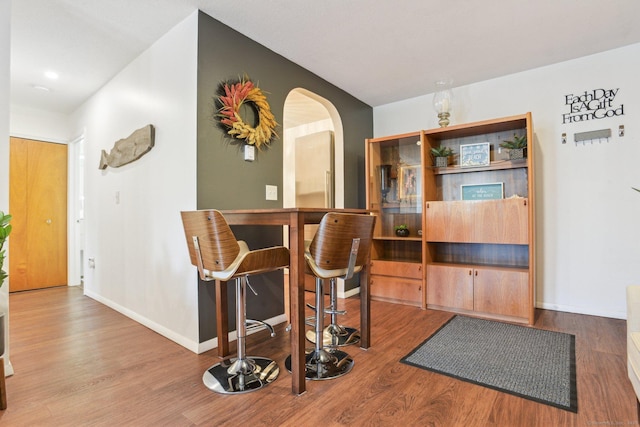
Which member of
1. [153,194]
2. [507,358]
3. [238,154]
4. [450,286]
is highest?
[238,154]

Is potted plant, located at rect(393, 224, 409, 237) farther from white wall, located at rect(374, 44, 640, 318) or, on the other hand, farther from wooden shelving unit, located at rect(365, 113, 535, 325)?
white wall, located at rect(374, 44, 640, 318)

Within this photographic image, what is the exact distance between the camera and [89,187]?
3818mm

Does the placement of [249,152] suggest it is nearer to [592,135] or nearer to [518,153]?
[518,153]

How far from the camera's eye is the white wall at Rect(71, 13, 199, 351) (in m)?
2.33

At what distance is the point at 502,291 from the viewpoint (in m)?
2.88

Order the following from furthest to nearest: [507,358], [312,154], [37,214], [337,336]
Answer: [37,214], [312,154], [337,336], [507,358]

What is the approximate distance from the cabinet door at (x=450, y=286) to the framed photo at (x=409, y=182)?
0.80m

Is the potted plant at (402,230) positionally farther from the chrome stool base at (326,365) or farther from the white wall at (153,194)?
the white wall at (153,194)

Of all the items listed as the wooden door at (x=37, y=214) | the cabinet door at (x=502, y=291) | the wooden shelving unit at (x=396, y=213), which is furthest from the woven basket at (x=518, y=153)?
the wooden door at (x=37, y=214)

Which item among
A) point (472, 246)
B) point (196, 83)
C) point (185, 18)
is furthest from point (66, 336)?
point (472, 246)

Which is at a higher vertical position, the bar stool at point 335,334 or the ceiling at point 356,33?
the ceiling at point 356,33

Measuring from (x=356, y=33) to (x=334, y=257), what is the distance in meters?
1.87

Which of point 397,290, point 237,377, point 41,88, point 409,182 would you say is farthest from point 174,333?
point 41,88

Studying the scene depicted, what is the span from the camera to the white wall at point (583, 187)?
2.82 meters
